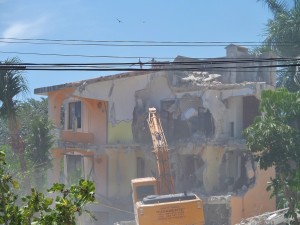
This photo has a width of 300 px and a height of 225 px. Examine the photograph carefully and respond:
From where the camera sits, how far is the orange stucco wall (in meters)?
29.0

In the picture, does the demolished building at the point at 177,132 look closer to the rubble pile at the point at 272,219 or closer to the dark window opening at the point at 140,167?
the dark window opening at the point at 140,167

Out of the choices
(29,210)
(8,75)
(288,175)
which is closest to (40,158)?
(8,75)

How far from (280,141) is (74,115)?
64.0ft

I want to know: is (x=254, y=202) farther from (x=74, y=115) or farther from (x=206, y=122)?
(x=74, y=115)

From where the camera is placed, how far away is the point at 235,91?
103ft

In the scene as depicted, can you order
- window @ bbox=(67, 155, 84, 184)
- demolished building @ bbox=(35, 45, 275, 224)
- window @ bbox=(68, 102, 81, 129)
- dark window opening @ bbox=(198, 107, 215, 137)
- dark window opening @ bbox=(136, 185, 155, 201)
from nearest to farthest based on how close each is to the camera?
dark window opening @ bbox=(136, 185, 155, 201) → demolished building @ bbox=(35, 45, 275, 224) → dark window opening @ bbox=(198, 107, 215, 137) → window @ bbox=(68, 102, 81, 129) → window @ bbox=(67, 155, 84, 184)

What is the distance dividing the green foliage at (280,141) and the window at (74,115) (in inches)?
698

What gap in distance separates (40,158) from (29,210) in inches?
1020

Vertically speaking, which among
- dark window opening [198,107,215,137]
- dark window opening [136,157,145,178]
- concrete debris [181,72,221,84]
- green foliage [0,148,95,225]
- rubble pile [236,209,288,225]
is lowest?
rubble pile [236,209,288,225]

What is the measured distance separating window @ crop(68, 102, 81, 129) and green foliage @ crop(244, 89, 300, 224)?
1772cm

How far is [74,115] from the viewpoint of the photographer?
131 ft

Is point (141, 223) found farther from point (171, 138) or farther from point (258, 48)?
point (258, 48)

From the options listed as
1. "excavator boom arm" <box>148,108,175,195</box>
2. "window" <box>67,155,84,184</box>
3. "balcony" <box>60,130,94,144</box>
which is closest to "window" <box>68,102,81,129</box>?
"window" <box>67,155,84,184</box>

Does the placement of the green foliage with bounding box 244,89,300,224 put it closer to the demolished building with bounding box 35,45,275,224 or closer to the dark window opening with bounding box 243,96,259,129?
the demolished building with bounding box 35,45,275,224
